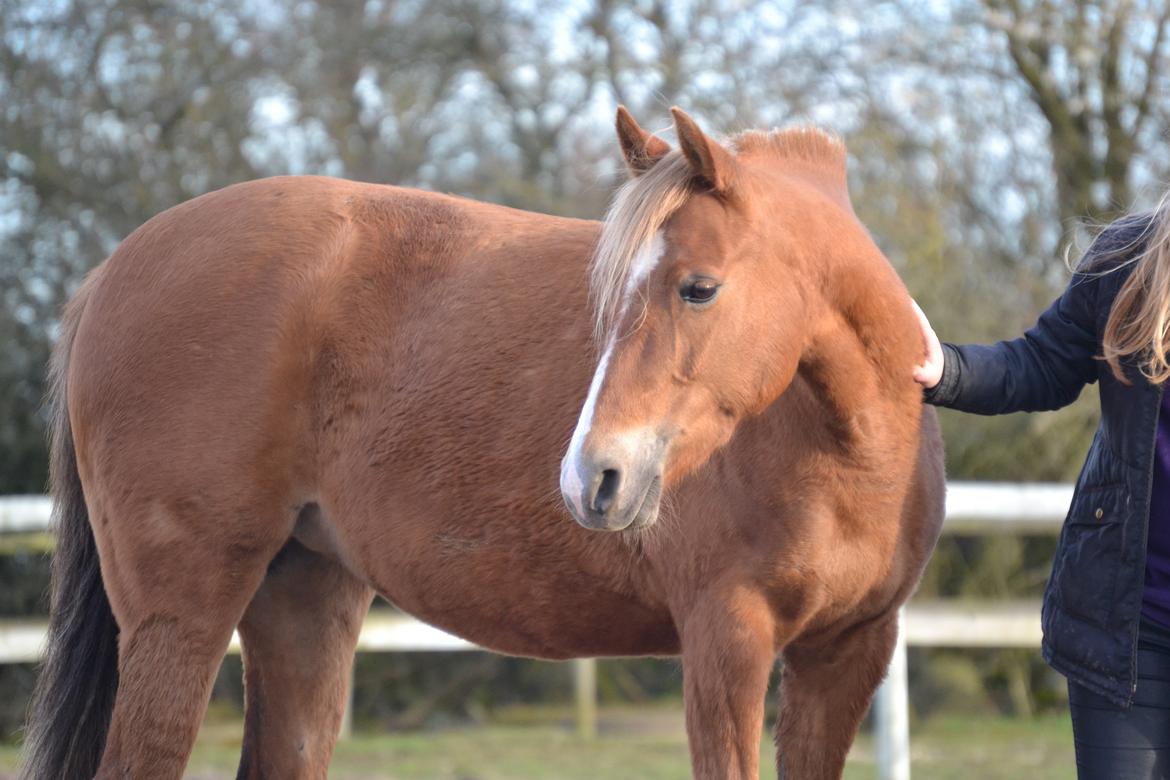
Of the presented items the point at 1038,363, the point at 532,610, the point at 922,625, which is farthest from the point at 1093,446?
the point at 922,625

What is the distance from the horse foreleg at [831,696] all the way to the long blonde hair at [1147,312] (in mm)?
855

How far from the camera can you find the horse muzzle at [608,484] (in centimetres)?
254

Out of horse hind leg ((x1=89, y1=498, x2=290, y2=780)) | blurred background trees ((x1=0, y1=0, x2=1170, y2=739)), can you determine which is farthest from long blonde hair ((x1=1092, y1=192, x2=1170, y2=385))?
blurred background trees ((x1=0, y1=0, x2=1170, y2=739))

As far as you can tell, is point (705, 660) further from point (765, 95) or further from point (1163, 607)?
point (765, 95)

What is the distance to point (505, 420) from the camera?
11.2 ft

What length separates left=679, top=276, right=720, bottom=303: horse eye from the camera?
2.70 meters

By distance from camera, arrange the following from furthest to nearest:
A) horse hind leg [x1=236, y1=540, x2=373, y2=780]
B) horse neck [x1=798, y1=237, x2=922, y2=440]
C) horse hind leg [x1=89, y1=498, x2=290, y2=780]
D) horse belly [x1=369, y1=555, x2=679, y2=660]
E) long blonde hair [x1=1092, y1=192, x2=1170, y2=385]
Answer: horse hind leg [x1=236, y1=540, x2=373, y2=780] → horse hind leg [x1=89, y1=498, x2=290, y2=780] → horse belly [x1=369, y1=555, x2=679, y2=660] → horse neck [x1=798, y1=237, x2=922, y2=440] → long blonde hair [x1=1092, y1=192, x2=1170, y2=385]

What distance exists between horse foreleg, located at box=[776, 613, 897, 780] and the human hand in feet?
1.95

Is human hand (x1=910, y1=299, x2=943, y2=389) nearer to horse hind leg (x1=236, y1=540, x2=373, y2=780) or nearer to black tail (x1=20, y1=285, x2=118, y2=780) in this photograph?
horse hind leg (x1=236, y1=540, x2=373, y2=780)

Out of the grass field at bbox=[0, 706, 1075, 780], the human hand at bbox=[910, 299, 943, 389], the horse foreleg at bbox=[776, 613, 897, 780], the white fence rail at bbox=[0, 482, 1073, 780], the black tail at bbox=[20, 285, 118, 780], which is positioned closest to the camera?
the human hand at bbox=[910, 299, 943, 389]

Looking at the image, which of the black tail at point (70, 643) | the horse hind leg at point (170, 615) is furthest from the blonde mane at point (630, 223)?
the black tail at point (70, 643)

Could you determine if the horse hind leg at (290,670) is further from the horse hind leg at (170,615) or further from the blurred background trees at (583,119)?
the blurred background trees at (583,119)

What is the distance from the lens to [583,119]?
11656 millimetres

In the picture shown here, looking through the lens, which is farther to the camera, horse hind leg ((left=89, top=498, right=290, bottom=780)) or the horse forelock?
horse hind leg ((left=89, top=498, right=290, bottom=780))
